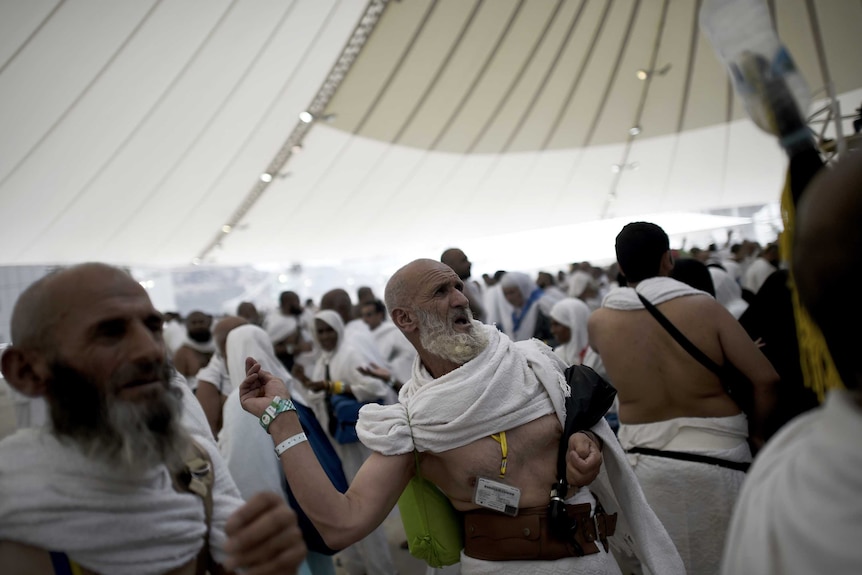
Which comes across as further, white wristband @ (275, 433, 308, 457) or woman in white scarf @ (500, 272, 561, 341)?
woman in white scarf @ (500, 272, 561, 341)

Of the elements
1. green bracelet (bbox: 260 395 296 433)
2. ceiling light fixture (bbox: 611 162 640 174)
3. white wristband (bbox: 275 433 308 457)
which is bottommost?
white wristband (bbox: 275 433 308 457)

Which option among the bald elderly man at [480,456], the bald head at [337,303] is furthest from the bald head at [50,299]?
the bald head at [337,303]

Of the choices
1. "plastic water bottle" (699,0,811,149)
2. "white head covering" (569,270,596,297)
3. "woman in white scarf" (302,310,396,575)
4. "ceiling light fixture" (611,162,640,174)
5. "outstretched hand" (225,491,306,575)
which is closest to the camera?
"outstretched hand" (225,491,306,575)

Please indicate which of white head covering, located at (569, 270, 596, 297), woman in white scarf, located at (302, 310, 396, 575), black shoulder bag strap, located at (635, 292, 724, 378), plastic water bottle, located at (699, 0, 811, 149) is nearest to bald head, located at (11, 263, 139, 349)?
plastic water bottle, located at (699, 0, 811, 149)

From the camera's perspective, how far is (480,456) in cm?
188

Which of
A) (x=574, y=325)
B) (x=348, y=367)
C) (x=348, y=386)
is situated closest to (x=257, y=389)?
(x=348, y=386)

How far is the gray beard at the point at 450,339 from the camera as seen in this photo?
1.98 metres

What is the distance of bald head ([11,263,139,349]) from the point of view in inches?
45.8

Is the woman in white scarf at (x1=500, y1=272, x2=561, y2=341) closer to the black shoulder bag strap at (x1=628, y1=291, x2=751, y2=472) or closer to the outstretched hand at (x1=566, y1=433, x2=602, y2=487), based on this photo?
the black shoulder bag strap at (x1=628, y1=291, x2=751, y2=472)

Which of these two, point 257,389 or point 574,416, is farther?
point 574,416

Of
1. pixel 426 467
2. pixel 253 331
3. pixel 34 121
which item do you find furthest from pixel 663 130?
pixel 426 467

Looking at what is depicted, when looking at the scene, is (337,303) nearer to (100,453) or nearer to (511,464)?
(511,464)

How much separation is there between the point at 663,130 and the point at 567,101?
10.3 ft

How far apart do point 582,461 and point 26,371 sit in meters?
1.41
